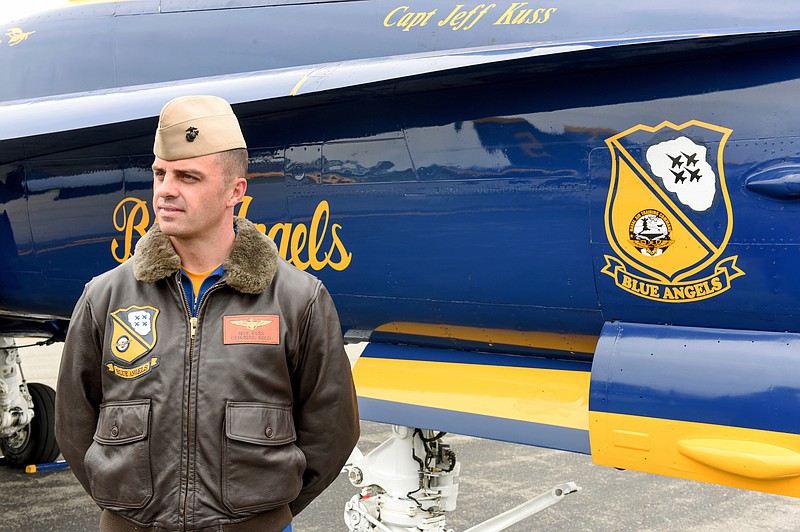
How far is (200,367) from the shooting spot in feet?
6.46

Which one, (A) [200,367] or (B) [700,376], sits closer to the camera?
(A) [200,367]

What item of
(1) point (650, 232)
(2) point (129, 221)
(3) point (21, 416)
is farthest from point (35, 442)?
(1) point (650, 232)

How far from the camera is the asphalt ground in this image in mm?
5969

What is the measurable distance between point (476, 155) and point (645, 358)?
3.69 ft

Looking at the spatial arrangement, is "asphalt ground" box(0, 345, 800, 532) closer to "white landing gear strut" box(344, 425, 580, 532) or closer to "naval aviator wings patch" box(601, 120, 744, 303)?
"white landing gear strut" box(344, 425, 580, 532)

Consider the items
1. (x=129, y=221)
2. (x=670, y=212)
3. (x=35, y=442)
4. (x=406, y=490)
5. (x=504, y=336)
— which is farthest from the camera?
(x=35, y=442)

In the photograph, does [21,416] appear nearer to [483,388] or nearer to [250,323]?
[483,388]

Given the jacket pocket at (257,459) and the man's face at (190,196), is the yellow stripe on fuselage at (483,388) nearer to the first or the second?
the jacket pocket at (257,459)

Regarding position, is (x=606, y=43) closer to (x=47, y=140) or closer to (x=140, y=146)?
(x=140, y=146)

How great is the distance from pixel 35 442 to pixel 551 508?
14.4ft

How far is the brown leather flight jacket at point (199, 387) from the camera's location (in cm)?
196

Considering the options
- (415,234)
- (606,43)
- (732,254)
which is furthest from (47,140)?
(732,254)

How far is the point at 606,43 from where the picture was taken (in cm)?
342

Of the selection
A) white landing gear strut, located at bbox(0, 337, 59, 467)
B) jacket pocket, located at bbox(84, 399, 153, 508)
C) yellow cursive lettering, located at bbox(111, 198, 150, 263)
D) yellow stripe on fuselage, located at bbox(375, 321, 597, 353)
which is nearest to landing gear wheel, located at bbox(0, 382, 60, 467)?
white landing gear strut, located at bbox(0, 337, 59, 467)
